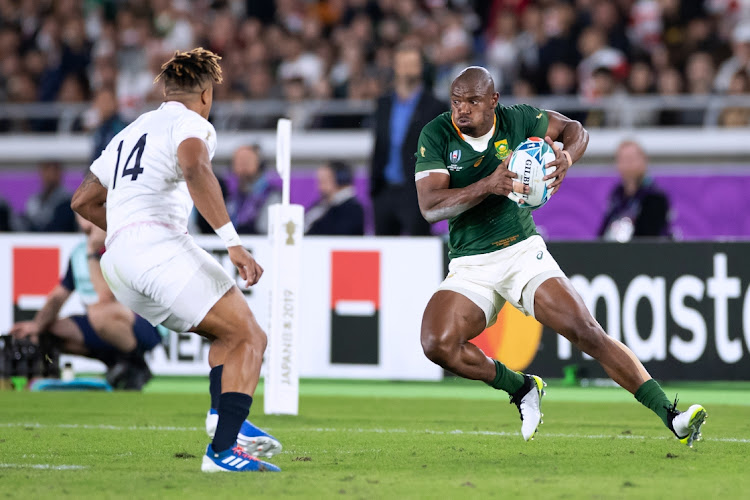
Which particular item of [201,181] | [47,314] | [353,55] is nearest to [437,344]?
[201,181]

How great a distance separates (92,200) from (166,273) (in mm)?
862

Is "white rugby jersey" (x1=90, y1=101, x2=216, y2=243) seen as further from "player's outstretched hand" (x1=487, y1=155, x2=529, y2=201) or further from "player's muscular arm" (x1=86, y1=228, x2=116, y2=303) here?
"player's muscular arm" (x1=86, y1=228, x2=116, y2=303)

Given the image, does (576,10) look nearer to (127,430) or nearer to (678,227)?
(678,227)

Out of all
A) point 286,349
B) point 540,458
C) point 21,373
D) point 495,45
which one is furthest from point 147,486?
point 495,45

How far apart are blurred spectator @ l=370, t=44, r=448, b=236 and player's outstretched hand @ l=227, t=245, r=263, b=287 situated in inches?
259

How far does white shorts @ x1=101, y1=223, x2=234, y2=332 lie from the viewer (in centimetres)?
592

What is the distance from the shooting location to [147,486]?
5.50 metres

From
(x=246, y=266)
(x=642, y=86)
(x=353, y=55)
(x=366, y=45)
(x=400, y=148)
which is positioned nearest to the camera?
(x=246, y=266)

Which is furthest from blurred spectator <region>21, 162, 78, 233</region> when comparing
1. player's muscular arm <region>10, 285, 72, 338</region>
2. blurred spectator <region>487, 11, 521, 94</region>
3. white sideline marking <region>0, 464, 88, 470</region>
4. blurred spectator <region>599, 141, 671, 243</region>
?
white sideline marking <region>0, 464, 88, 470</region>

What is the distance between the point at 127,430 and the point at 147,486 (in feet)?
8.75

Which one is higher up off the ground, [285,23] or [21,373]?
[285,23]

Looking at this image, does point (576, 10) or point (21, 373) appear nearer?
point (21, 373)

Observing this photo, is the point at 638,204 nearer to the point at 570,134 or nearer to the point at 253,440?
the point at 570,134

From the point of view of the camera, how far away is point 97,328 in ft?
37.1
